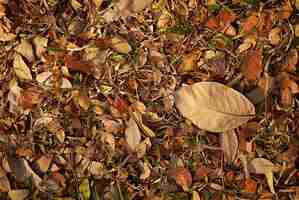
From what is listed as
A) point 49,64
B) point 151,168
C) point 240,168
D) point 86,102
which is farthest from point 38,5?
point 240,168

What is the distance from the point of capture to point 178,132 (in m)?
1.22

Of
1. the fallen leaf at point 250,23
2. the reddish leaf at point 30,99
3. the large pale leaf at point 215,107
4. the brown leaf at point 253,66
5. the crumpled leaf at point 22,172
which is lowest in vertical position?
the crumpled leaf at point 22,172

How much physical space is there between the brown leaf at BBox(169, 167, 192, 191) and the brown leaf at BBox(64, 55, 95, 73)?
310mm

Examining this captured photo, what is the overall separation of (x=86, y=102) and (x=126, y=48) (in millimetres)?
159

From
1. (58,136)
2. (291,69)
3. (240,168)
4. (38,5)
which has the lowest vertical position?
(240,168)

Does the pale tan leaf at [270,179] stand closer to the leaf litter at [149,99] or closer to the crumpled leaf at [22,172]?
the leaf litter at [149,99]

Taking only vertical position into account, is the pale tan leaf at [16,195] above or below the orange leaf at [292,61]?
below

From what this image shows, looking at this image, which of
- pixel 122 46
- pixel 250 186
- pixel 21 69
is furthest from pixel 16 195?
pixel 250 186

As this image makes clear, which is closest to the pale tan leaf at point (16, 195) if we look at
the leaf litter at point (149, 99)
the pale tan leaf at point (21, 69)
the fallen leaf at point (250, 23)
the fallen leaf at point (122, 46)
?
the leaf litter at point (149, 99)

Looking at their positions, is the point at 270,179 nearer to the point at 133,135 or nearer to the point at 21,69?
the point at 133,135

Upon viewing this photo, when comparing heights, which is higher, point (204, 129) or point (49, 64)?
point (49, 64)

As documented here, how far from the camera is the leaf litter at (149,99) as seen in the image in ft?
3.96

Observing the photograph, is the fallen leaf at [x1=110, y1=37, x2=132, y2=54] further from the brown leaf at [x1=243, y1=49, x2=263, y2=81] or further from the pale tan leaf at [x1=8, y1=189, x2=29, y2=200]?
the pale tan leaf at [x1=8, y1=189, x2=29, y2=200]

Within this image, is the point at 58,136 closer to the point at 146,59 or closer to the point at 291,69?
the point at 146,59
